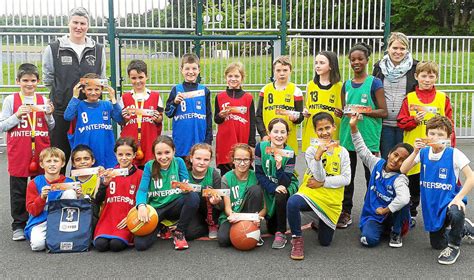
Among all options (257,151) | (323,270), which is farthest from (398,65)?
(323,270)

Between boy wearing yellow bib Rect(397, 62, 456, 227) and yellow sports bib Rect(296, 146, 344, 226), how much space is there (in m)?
0.87

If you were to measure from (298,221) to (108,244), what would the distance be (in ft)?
5.83

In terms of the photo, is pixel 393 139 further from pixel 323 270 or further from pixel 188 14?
pixel 188 14

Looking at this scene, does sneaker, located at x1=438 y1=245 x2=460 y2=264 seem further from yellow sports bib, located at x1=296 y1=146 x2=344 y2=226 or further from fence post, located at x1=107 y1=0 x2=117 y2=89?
fence post, located at x1=107 y1=0 x2=117 y2=89

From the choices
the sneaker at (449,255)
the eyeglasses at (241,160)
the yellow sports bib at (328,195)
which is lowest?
the sneaker at (449,255)

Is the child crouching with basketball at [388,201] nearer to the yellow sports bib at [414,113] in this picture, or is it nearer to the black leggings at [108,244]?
the yellow sports bib at [414,113]

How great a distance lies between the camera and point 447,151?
523 cm

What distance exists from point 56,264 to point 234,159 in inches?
76.4

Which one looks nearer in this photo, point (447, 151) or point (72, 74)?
point (447, 151)

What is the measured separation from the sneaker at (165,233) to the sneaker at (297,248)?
128 centimetres

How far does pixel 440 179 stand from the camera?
17.0 feet

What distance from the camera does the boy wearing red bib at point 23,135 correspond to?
5617 mm

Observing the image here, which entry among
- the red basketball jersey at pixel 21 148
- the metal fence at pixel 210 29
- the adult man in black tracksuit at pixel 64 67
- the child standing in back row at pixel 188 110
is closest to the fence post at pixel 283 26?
the metal fence at pixel 210 29

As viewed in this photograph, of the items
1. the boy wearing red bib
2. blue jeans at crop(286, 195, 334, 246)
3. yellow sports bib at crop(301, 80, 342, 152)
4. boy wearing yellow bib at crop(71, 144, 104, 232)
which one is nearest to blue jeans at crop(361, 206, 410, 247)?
blue jeans at crop(286, 195, 334, 246)
